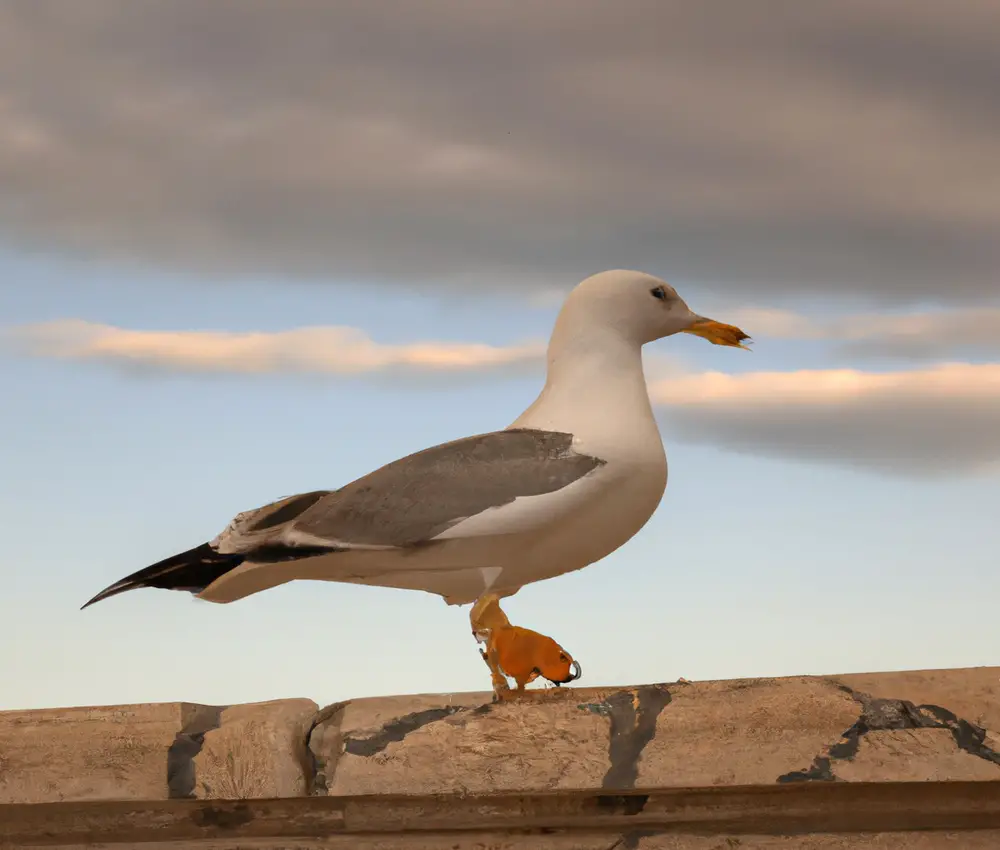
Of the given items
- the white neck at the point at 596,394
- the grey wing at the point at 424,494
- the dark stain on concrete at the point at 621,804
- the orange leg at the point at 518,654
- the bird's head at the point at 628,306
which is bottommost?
the dark stain on concrete at the point at 621,804

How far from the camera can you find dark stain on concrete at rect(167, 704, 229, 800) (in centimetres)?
215

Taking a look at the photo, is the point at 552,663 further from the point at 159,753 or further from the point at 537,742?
the point at 159,753

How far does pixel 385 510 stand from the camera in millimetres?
2232

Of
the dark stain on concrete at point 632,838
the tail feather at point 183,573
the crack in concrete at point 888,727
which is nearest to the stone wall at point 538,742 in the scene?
the crack in concrete at point 888,727

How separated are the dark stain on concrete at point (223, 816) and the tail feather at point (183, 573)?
386 mm

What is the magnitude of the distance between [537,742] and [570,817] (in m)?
0.12

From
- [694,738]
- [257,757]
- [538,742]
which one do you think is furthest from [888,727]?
[257,757]

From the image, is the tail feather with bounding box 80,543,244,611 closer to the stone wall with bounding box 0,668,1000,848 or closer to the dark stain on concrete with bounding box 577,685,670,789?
the stone wall with bounding box 0,668,1000,848

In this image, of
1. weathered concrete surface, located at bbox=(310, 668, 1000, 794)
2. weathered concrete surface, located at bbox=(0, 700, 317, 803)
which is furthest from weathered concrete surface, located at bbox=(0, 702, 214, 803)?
weathered concrete surface, located at bbox=(310, 668, 1000, 794)

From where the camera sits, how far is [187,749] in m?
2.18

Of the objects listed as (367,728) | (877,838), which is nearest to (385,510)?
(367,728)

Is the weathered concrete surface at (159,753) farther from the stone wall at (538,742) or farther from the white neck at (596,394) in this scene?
the white neck at (596,394)

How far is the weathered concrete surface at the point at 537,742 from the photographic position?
6.49 ft

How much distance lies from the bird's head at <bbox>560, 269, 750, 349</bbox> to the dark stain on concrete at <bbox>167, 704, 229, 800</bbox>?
2.94ft
